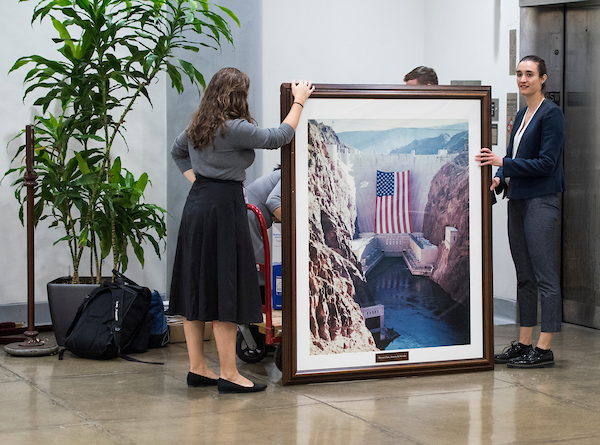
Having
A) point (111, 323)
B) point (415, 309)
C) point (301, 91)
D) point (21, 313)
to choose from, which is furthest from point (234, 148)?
point (21, 313)

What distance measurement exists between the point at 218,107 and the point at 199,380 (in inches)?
56.0

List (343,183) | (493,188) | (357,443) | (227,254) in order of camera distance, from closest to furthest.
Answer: (357,443), (227,254), (343,183), (493,188)

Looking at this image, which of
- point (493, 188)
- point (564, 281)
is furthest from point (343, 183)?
point (564, 281)

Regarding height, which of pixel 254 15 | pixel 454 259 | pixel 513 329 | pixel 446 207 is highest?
pixel 254 15

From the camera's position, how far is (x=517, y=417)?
3322mm

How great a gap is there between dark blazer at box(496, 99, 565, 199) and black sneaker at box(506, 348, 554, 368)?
0.92 meters

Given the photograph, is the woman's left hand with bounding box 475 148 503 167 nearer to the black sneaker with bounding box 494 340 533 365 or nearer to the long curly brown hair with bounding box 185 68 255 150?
the black sneaker with bounding box 494 340 533 365

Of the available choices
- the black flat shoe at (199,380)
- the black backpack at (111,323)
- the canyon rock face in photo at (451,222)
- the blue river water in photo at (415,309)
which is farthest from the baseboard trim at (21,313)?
the canyon rock face in photo at (451,222)

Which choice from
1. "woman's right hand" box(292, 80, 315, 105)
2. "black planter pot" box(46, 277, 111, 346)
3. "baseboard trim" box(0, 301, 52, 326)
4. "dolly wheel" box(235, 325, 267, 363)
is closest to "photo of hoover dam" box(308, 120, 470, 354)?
"woman's right hand" box(292, 80, 315, 105)

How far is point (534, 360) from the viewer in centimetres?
434

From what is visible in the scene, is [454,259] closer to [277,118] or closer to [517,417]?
[517,417]

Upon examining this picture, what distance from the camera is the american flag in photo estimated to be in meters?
4.00

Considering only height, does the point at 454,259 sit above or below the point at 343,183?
below

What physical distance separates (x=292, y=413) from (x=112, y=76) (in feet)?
9.23
